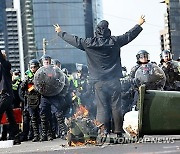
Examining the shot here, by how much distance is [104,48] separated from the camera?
28.9 ft

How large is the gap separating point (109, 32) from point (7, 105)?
2.07 m

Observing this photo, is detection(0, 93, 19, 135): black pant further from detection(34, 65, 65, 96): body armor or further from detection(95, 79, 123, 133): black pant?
detection(95, 79, 123, 133): black pant

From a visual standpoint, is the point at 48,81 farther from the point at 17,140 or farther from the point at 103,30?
the point at 103,30

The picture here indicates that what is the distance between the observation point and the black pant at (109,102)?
28.6ft

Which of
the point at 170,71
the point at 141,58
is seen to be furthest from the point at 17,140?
the point at 170,71

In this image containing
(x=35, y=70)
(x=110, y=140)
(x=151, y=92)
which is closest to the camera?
(x=151, y=92)

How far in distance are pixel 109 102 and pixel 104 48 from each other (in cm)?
83

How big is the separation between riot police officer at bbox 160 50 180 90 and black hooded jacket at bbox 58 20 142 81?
1.96 metres

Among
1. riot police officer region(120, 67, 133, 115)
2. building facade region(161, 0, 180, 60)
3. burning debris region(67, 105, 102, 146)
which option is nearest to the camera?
burning debris region(67, 105, 102, 146)

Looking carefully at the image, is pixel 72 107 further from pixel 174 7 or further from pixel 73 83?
pixel 174 7

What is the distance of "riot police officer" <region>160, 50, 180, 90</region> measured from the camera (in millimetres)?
10641

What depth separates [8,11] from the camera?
97312 mm

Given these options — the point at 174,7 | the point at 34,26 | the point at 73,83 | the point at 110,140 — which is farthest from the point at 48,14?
the point at 110,140

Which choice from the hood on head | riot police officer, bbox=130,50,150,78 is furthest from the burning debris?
riot police officer, bbox=130,50,150,78
